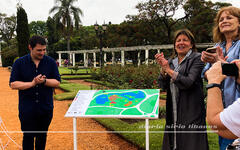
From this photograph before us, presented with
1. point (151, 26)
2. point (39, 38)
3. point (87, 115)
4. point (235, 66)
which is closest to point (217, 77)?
point (235, 66)

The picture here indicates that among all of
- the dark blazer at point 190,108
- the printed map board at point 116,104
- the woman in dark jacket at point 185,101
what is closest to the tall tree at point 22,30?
the printed map board at point 116,104

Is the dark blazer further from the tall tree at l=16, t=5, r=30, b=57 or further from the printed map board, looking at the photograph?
the tall tree at l=16, t=5, r=30, b=57

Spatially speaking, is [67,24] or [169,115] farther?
[67,24]

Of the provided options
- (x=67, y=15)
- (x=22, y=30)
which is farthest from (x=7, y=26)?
(x=22, y=30)

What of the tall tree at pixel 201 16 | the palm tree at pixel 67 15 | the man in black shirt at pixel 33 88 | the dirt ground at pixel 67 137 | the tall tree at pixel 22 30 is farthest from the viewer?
the palm tree at pixel 67 15

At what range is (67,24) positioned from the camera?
1377 inches

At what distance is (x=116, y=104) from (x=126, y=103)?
141 millimetres

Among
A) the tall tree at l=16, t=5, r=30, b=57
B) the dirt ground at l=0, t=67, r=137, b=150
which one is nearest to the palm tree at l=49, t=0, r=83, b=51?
the tall tree at l=16, t=5, r=30, b=57

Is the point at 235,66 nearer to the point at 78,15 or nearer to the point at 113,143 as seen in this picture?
the point at 113,143

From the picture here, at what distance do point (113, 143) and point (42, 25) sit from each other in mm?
71950

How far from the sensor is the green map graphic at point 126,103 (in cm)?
264

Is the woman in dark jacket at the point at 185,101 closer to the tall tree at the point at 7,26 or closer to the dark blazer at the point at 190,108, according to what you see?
the dark blazer at the point at 190,108

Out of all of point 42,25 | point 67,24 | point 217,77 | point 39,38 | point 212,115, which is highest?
point 42,25

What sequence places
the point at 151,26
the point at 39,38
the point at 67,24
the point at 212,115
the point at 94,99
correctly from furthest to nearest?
the point at 67,24 < the point at 151,26 < the point at 94,99 < the point at 39,38 < the point at 212,115
